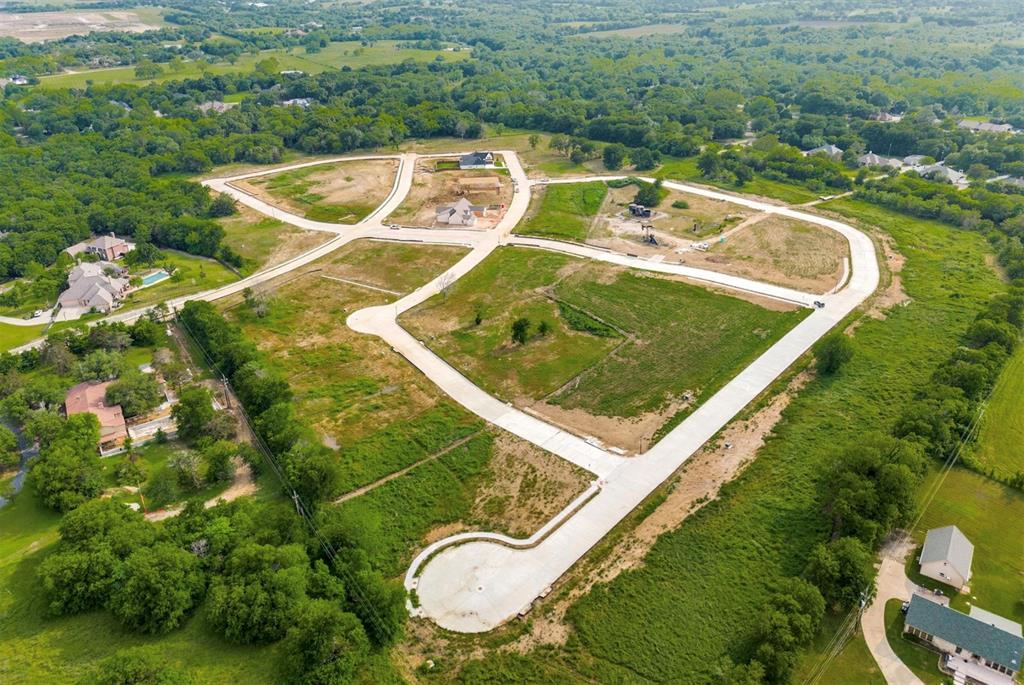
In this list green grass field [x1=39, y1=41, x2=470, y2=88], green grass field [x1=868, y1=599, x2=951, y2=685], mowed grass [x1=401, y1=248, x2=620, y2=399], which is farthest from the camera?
green grass field [x1=39, y1=41, x2=470, y2=88]

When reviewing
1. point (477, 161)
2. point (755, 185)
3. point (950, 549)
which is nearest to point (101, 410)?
point (950, 549)

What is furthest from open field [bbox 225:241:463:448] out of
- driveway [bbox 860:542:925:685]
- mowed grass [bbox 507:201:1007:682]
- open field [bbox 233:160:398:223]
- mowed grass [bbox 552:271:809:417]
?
driveway [bbox 860:542:925:685]

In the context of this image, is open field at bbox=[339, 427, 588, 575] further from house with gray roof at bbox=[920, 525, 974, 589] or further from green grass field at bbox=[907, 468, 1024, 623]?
green grass field at bbox=[907, 468, 1024, 623]

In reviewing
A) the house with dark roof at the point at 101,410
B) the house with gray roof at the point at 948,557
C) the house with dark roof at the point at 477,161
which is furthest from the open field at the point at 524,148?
the house with gray roof at the point at 948,557

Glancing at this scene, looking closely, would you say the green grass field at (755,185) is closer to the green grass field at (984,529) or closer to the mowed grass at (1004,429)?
the mowed grass at (1004,429)

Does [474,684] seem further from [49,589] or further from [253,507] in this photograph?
→ [49,589]

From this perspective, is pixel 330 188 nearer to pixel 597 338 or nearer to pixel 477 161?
pixel 477 161

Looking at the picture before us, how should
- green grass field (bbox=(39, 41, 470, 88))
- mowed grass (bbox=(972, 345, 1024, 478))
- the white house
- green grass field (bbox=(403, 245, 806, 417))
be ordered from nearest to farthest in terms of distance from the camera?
mowed grass (bbox=(972, 345, 1024, 478))
green grass field (bbox=(403, 245, 806, 417))
the white house
green grass field (bbox=(39, 41, 470, 88))
